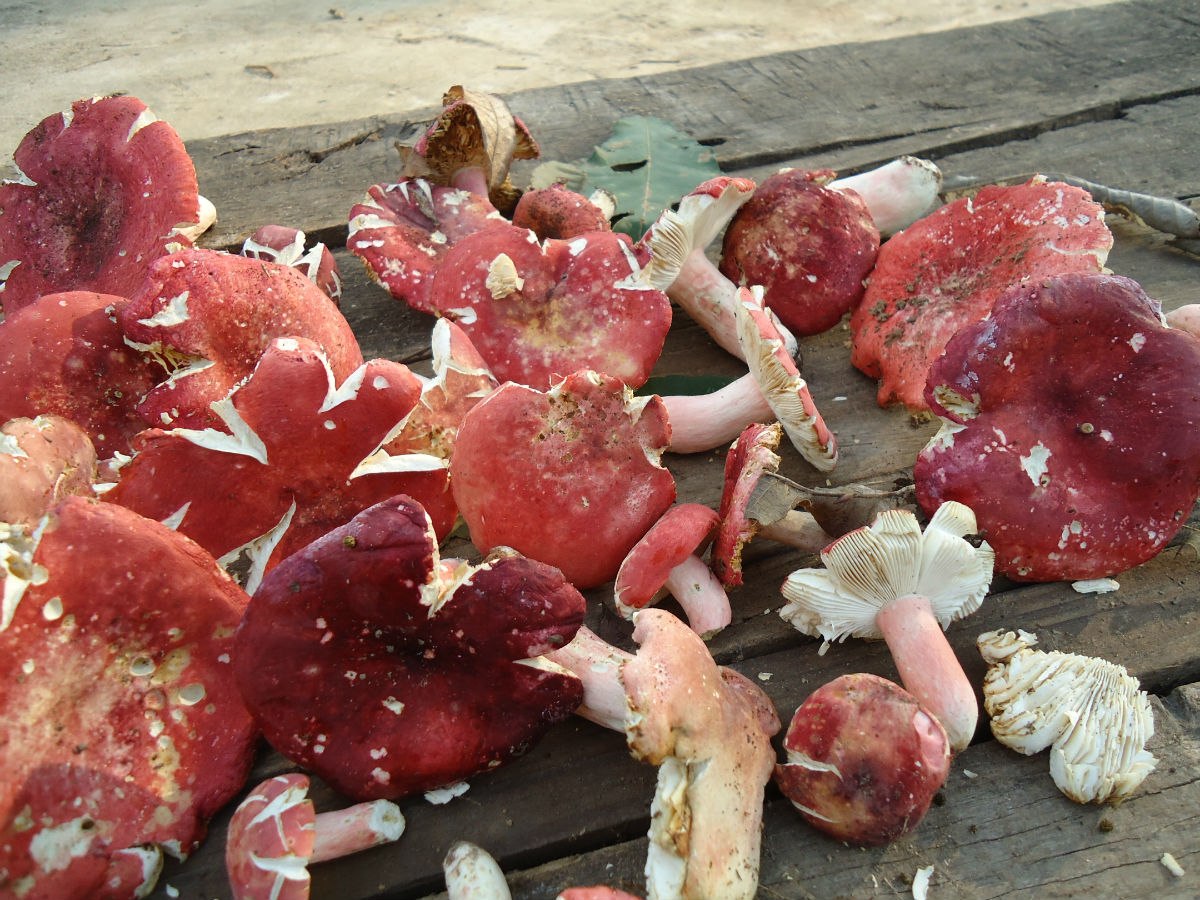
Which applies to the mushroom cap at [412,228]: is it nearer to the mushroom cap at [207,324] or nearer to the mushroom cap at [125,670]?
the mushroom cap at [207,324]

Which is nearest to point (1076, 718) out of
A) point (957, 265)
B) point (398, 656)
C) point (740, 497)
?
point (740, 497)

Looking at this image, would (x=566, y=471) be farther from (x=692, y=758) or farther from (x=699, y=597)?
(x=692, y=758)

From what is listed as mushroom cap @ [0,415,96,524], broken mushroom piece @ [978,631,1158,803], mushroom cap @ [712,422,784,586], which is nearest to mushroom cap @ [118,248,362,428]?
mushroom cap @ [0,415,96,524]

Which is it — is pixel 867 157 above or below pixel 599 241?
below

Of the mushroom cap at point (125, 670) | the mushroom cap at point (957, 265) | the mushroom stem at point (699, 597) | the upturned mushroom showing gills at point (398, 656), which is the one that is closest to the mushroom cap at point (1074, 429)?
the mushroom cap at point (957, 265)

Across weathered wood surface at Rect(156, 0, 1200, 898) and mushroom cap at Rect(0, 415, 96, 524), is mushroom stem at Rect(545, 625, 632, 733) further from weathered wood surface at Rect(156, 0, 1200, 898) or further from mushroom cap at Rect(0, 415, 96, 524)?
mushroom cap at Rect(0, 415, 96, 524)

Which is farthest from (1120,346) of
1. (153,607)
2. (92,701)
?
(92,701)

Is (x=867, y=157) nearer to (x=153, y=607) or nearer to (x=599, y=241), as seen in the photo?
(x=599, y=241)
